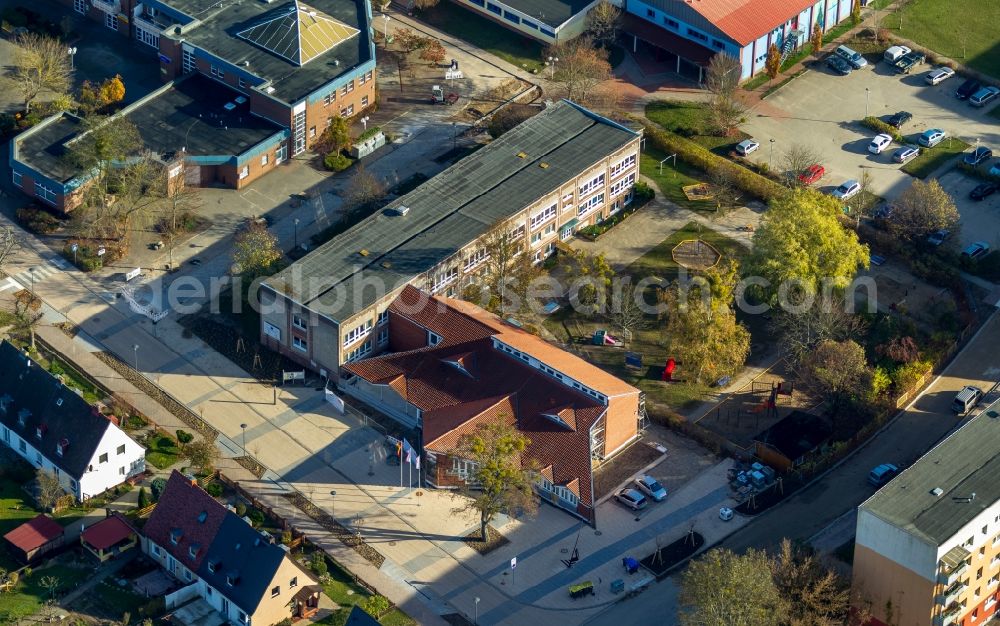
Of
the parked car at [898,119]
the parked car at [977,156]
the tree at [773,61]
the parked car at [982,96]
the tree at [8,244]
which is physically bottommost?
the tree at [8,244]

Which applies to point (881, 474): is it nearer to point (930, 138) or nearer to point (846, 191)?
point (846, 191)

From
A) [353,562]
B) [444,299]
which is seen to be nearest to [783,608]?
[353,562]

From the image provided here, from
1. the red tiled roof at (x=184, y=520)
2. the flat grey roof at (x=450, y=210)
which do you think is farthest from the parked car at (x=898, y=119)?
the red tiled roof at (x=184, y=520)

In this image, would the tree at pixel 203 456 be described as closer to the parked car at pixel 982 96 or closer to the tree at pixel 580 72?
the tree at pixel 580 72

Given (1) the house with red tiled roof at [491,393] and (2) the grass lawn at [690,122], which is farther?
(2) the grass lawn at [690,122]

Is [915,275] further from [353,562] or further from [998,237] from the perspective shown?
[353,562]

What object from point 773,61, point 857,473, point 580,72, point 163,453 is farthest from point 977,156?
point 163,453
